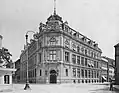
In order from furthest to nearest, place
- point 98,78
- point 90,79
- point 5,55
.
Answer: point 98,78 < point 90,79 < point 5,55

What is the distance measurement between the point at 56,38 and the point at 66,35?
3.50 metres

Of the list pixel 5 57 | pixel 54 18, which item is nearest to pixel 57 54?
pixel 54 18

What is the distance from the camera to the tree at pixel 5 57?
34.5m

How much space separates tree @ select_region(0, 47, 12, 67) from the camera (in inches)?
1357

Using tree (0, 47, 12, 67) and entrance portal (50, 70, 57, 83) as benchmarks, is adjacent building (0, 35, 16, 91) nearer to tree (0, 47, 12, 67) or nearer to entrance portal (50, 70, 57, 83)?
tree (0, 47, 12, 67)

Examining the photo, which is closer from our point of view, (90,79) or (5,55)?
(5,55)

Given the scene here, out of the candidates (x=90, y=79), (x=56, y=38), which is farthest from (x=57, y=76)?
(x=90, y=79)

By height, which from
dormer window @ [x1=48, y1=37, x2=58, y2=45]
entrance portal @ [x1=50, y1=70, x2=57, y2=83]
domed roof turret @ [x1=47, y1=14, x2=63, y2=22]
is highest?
domed roof turret @ [x1=47, y1=14, x2=63, y2=22]

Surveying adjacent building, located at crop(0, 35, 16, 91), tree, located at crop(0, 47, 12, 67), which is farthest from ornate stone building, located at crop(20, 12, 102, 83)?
adjacent building, located at crop(0, 35, 16, 91)

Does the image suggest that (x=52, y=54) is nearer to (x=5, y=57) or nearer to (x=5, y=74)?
(x=5, y=57)

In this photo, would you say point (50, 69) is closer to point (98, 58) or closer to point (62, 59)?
point (62, 59)

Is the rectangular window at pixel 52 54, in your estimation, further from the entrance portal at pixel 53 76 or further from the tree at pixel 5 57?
the tree at pixel 5 57

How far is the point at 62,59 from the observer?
4106 centimetres

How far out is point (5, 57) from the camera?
35000mm
